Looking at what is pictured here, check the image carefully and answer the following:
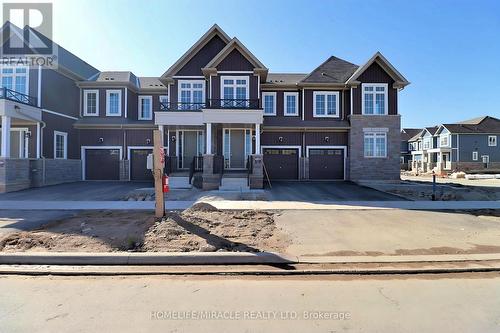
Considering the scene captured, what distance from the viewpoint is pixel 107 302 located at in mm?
4312

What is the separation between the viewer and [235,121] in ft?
58.4

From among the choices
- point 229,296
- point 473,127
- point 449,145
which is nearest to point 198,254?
point 229,296

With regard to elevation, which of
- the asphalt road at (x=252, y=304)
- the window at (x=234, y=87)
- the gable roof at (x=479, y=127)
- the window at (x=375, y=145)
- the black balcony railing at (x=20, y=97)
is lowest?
the asphalt road at (x=252, y=304)

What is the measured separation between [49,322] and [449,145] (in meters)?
55.8

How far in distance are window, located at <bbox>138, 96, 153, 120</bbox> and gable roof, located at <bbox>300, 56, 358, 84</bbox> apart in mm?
12485

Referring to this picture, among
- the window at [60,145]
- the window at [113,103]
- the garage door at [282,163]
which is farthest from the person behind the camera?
the window at [113,103]

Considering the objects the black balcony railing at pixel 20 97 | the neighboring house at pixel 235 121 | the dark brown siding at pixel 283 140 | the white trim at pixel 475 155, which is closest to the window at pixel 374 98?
the neighboring house at pixel 235 121

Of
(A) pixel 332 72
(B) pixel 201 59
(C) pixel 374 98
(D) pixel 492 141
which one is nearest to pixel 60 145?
(B) pixel 201 59

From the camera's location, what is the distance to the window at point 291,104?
909 inches

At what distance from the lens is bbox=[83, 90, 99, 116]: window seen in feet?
78.8

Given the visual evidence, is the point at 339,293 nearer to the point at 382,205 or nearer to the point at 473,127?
the point at 382,205

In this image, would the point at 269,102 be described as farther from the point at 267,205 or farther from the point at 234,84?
the point at 267,205

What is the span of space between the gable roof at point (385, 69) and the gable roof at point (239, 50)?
666 centimetres

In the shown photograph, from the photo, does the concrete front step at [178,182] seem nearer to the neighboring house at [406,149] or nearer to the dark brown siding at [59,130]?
the dark brown siding at [59,130]
